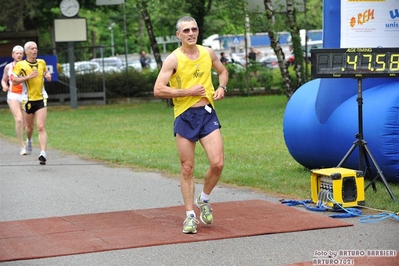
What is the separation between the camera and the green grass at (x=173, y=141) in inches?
490

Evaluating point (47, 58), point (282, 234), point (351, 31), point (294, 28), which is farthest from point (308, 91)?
point (47, 58)

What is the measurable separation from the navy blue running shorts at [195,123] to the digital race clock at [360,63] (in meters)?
2.35

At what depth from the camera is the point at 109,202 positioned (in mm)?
11031

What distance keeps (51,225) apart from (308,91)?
5357mm

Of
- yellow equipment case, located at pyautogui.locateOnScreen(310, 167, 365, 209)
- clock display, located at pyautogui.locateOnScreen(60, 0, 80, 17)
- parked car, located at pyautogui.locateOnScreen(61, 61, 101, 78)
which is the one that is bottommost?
parked car, located at pyautogui.locateOnScreen(61, 61, 101, 78)

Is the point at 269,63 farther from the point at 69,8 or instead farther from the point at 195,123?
the point at 195,123

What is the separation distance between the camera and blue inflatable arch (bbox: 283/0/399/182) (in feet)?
36.4

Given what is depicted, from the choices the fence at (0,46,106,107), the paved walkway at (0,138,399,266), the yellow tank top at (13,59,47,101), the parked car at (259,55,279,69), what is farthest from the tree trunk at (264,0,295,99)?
the yellow tank top at (13,59,47,101)

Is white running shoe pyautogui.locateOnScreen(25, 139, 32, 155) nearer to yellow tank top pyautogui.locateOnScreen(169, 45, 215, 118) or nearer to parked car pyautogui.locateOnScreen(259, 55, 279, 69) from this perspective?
yellow tank top pyautogui.locateOnScreen(169, 45, 215, 118)

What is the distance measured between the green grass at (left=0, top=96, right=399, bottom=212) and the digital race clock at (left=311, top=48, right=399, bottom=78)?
1.47 m

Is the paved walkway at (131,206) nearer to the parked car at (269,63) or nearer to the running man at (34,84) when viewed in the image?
the running man at (34,84)

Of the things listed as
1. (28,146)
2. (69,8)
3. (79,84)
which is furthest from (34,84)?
(79,84)

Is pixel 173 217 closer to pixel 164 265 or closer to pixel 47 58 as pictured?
pixel 164 265

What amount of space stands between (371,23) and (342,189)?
2.97m
